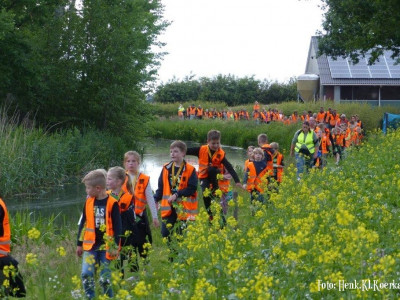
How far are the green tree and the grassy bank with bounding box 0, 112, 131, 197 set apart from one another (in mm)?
9169

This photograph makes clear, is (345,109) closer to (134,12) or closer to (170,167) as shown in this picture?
(134,12)

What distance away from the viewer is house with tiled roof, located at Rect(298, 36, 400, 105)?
55.7 meters

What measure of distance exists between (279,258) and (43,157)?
16.7 metres

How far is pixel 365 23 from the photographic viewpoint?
26.5 m

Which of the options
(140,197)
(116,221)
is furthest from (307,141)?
(116,221)

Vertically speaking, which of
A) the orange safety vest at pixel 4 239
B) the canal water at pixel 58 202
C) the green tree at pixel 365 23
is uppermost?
the green tree at pixel 365 23

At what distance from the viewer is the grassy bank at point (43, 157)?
68.7 feet

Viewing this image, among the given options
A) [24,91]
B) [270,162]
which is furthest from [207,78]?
[270,162]

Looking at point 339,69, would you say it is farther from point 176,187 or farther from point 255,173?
point 176,187

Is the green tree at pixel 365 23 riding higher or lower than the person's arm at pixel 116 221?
higher

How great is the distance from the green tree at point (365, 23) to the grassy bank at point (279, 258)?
14.8 meters

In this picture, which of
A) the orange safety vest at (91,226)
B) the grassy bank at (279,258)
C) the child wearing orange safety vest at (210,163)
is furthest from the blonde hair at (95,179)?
the child wearing orange safety vest at (210,163)

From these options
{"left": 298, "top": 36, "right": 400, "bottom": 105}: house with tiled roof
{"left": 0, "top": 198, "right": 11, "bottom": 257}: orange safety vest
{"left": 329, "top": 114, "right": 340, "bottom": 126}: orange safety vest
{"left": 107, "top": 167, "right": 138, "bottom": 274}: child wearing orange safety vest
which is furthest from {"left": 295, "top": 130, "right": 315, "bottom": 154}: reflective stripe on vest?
{"left": 298, "top": 36, "right": 400, "bottom": 105}: house with tiled roof

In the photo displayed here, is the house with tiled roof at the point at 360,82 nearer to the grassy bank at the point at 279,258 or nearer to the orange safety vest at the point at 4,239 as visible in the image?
the grassy bank at the point at 279,258
